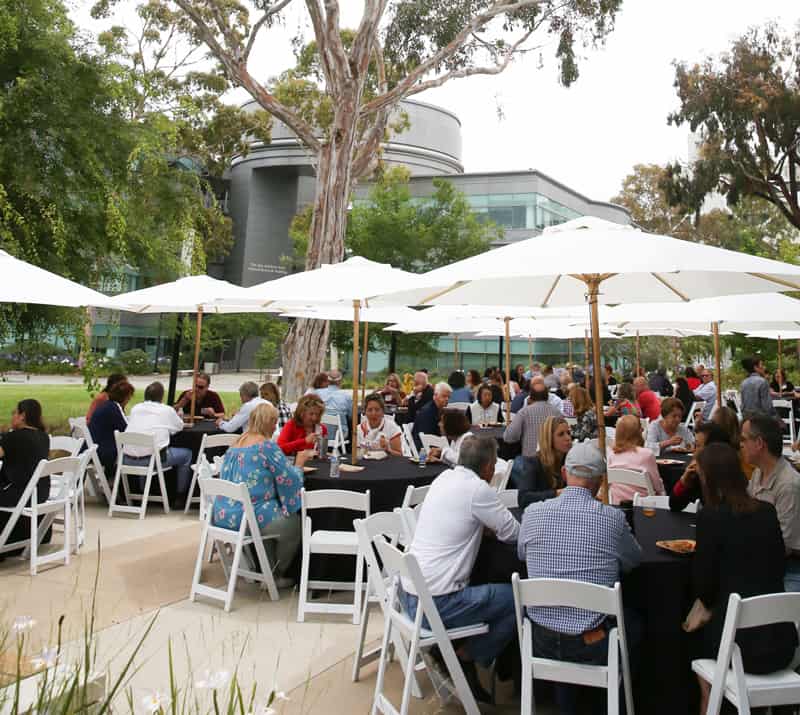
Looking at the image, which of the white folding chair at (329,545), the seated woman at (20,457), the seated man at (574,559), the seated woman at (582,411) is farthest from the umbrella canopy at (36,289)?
the seated woman at (582,411)

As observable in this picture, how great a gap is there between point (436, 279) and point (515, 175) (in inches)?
1555

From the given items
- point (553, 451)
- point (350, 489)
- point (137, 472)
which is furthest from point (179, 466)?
point (553, 451)

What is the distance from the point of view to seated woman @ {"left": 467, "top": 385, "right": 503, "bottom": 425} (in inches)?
446

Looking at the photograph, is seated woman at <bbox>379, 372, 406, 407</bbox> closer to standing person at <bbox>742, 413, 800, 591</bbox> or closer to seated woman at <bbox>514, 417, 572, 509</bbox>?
seated woman at <bbox>514, 417, 572, 509</bbox>

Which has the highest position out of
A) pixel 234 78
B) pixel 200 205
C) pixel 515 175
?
pixel 515 175

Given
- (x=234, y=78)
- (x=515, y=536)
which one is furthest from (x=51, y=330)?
(x=515, y=536)

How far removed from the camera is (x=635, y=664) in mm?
3479

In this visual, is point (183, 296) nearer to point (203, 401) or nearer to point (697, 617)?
point (203, 401)

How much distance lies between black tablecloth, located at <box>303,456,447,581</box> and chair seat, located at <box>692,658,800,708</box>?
10.4 feet

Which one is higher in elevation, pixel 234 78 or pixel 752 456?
pixel 234 78

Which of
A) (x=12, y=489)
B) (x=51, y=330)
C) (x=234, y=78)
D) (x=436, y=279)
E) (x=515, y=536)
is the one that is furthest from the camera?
(x=234, y=78)

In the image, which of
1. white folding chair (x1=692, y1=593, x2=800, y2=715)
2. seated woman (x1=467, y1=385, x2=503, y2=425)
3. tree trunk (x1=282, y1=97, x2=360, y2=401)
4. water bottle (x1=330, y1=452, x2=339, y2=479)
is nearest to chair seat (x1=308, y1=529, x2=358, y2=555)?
water bottle (x1=330, y1=452, x2=339, y2=479)

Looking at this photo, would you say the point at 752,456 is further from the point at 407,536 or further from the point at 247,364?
the point at 247,364

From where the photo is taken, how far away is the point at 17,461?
19.1ft
